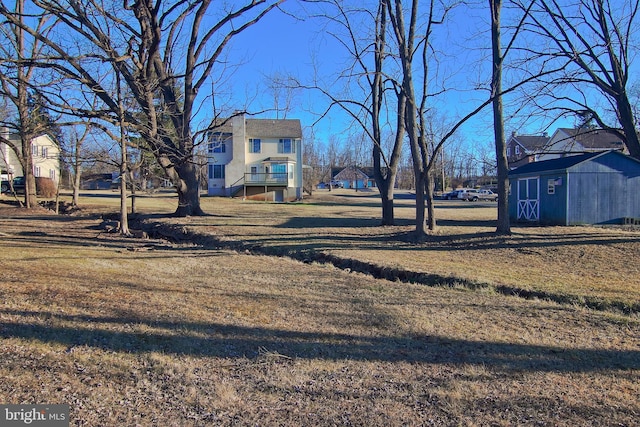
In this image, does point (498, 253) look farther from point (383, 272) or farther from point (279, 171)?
point (279, 171)

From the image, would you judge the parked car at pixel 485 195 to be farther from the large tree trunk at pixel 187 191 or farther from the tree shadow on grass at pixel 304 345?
the tree shadow on grass at pixel 304 345

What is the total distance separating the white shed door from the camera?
69.3 feet

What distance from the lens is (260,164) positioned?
45.2 meters

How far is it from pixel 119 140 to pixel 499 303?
42.0 feet

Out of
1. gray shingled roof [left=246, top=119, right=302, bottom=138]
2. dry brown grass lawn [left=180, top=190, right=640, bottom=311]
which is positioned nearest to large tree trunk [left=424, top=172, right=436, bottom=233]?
dry brown grass lawn [left=180, top=190, right=640, bottom=311]

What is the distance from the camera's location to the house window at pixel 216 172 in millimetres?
45656

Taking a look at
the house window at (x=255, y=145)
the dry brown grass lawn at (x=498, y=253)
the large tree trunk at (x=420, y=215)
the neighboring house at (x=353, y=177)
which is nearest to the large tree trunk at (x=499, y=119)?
the dry brown grass lawn at (x=498, y=253)

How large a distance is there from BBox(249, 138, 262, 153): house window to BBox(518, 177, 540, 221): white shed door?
1121 inches

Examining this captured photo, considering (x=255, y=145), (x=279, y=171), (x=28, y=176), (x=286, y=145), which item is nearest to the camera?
(x=28, y=176)

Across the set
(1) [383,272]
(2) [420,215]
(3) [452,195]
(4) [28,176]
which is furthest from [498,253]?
(3) [452,195]

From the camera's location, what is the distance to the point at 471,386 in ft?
12.7

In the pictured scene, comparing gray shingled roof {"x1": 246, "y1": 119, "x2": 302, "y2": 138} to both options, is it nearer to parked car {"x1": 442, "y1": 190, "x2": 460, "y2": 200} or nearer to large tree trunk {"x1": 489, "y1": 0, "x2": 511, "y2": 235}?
parked car {"x1": 442, "y1": 190, "x2": 460, "y2": 200}

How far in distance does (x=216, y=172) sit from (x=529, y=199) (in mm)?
32277

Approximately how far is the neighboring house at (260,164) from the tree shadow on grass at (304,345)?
39091 millimetres
